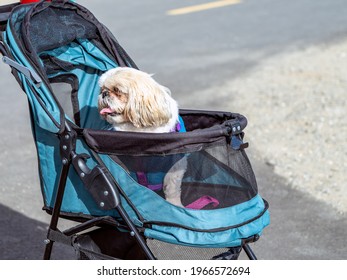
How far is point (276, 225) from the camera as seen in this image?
18.4ft

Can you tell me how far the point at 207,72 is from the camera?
29.1 ft

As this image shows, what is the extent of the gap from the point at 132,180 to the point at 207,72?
17.1ft

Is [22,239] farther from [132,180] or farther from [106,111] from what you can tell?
[132,180]

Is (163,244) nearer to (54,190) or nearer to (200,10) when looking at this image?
(54,190)

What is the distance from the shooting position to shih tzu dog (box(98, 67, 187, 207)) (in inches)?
154

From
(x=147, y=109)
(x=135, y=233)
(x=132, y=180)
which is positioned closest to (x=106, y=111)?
(x=147, y=109)

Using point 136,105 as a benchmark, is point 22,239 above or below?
below

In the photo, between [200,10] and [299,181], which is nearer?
[299,181]

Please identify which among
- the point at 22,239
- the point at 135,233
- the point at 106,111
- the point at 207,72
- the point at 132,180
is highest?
the point at 106,111

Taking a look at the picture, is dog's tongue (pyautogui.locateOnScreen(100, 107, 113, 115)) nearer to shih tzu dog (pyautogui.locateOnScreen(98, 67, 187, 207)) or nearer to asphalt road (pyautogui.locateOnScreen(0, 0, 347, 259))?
shih tzu dog (pyautogui.locateOnScreen(98, 67, 187, 207))

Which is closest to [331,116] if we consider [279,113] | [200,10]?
[279,113]

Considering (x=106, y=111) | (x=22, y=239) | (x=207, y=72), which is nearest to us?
(x=106, y=111)

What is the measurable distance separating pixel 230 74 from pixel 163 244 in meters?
4.86

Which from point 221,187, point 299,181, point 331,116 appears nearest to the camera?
point 221,187
